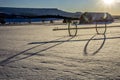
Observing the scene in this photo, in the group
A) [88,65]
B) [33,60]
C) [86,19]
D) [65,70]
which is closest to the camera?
[65,70]

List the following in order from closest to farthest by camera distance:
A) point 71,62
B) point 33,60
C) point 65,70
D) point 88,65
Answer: point 65,70, point 88,65, point 71,62, point 33,60

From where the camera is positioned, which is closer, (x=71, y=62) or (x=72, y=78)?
(x=72, y=78)

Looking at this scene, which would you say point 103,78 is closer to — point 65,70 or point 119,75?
point 119,75

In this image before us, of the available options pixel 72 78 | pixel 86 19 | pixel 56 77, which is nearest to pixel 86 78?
pixel 72 78

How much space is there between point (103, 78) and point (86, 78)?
0.42 meters

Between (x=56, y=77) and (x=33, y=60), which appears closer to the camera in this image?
(x=56, y=77)

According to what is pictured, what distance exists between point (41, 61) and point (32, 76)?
221 cm

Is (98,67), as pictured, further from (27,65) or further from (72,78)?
(27,65)

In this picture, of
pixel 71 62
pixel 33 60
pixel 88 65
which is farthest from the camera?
pixel 33 60

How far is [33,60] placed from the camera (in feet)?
30.2

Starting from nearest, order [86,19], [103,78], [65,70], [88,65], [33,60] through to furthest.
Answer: [103,78], [65,70], [88,65], [33,60], [86,19]

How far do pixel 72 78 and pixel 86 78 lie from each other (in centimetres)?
35

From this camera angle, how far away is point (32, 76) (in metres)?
6.75

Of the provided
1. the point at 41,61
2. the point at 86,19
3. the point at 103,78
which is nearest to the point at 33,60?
the point at 41,61
